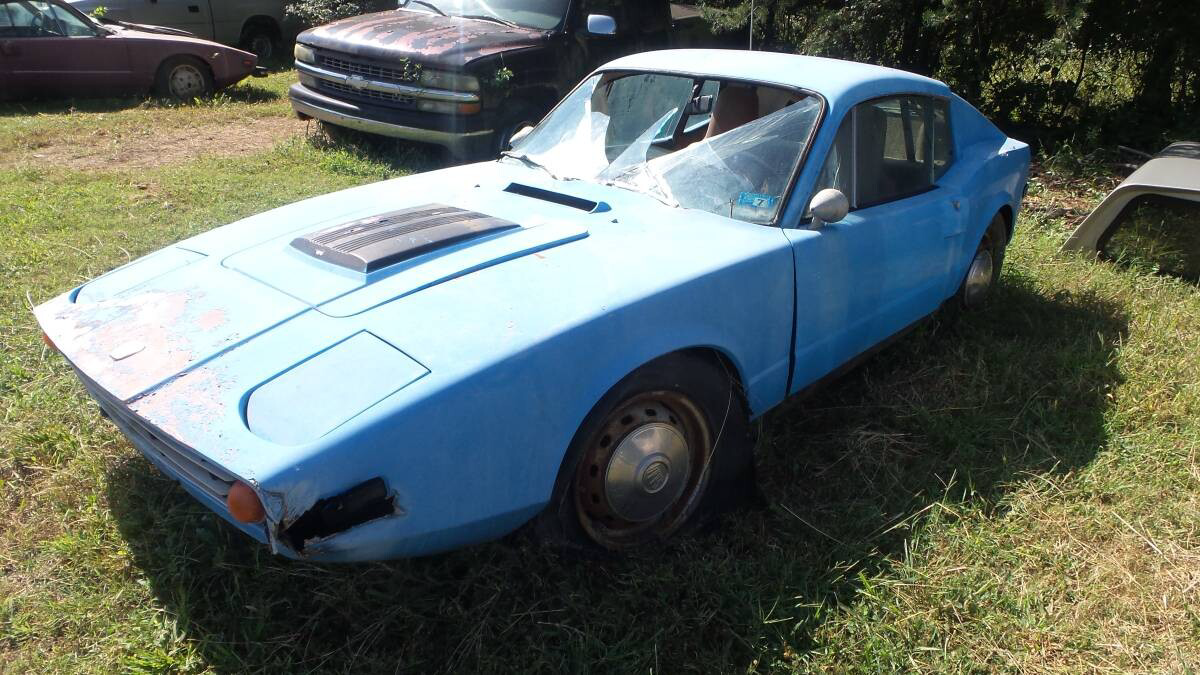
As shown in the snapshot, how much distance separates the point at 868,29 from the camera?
317 inches

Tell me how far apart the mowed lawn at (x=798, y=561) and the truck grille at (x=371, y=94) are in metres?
3.09

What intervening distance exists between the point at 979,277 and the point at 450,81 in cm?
398

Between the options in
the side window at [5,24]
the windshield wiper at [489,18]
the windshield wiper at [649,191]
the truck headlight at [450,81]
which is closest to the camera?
the windshield wiper at [649,191]

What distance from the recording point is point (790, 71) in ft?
11.3

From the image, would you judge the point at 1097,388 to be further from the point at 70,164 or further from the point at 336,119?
the point at 70,164

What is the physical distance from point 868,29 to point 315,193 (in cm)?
531

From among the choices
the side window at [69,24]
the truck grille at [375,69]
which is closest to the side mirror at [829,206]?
the truck grille at [375,69]

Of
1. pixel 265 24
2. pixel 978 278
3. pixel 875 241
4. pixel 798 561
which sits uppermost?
pixel 265 24

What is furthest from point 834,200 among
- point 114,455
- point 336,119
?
point 336,119

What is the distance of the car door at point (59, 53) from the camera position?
357 inches

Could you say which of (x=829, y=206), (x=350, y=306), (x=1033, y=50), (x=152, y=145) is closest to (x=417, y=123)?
(x=152, y=145)

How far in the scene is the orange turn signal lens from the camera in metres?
1.88

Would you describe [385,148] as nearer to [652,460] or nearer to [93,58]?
[93,58]

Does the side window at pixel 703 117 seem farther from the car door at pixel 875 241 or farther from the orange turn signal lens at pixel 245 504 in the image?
the orange turn signal lens at pixel 245 504
